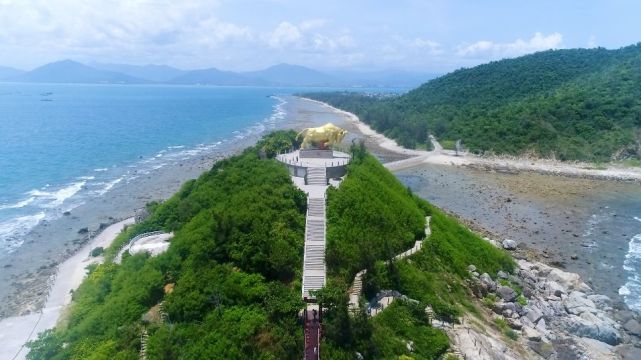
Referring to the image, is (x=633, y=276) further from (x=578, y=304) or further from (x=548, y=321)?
(x=548, y=321)

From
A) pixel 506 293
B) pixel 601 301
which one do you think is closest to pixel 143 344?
pixel 506 293

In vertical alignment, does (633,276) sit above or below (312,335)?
below

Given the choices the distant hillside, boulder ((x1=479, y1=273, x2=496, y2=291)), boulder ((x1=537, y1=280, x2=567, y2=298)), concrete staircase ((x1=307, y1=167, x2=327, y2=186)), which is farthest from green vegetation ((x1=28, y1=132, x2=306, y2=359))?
the distant hillside

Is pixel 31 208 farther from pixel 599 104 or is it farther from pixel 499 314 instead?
pixel 599 104

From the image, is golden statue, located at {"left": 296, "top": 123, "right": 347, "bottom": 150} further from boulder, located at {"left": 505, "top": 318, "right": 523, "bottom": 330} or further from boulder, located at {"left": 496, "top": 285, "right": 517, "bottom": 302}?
boulder, located at {"left": 505, "top": 318, "right": 523, "bottom": 330}

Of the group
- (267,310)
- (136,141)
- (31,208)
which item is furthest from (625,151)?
(136,141)
